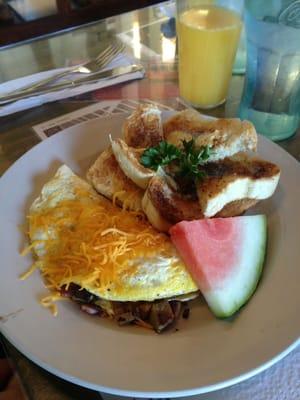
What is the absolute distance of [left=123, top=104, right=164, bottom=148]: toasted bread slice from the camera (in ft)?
3.52

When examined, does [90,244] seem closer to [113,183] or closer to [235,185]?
[113,183]

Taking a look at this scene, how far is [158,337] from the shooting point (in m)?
0.75

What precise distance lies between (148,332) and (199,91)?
866 millimetres

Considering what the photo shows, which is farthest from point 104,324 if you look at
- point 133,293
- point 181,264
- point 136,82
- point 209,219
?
point 136,82

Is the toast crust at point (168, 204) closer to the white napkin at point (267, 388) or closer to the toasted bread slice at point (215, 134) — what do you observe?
the toasted bread slice at point (215, 134)

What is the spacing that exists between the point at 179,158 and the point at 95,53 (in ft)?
2.98

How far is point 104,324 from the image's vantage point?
79 cm

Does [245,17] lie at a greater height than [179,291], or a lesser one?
greater

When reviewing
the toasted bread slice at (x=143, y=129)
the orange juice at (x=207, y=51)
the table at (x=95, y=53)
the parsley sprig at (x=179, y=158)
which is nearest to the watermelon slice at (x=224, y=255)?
the parsley sprig at (x=179, y=158)

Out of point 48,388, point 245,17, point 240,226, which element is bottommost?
point 48,388

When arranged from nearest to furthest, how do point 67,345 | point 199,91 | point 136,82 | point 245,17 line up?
1. point 67,345
2. point 245,17
3. point 199,91
4. point 136,82

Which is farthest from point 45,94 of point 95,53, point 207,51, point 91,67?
point 207,51

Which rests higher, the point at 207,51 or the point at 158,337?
the point at 207,51

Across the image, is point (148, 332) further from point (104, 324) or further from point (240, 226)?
point (240, 226)
